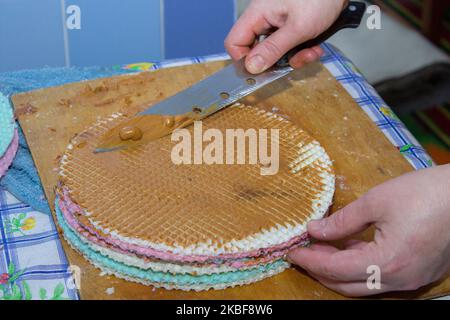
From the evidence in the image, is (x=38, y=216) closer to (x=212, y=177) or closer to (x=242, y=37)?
(x=212, y=177)

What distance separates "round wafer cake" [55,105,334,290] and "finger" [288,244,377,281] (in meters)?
0.06

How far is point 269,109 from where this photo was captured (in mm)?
1865

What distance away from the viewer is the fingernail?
5.50ft

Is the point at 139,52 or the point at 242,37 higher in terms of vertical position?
the point at 139,52

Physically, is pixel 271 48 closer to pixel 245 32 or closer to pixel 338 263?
pixel 245 32

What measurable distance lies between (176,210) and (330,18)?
2.44 ft

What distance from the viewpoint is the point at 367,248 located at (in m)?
1.32

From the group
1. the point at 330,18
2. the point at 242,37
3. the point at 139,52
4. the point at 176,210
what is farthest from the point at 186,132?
the point at 139,52

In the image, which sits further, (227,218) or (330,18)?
(330,18)

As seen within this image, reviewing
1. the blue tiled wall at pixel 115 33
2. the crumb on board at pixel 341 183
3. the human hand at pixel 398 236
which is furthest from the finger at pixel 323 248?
the blue tiled wall at pixel 115 33

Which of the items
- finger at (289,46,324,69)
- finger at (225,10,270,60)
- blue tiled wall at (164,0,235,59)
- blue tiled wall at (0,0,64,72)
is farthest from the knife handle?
blue tiled wall at (0,0,64,72)

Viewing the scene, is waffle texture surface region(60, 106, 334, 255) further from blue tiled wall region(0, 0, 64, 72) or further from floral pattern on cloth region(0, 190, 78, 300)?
blue tiled wall region(0, 0, 64, 72)

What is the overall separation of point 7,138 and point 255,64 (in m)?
0.68

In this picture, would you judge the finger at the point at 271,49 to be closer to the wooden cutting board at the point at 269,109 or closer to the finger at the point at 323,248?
the wooden cutting board at the point at 269,109
